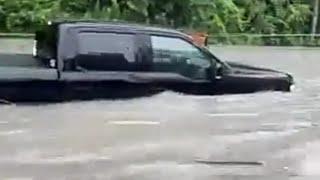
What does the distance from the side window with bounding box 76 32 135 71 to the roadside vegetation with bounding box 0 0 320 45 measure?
9.26 meters

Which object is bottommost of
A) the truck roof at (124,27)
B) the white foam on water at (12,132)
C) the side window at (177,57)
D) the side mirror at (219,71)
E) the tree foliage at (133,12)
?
the tree foliage at (133,12)

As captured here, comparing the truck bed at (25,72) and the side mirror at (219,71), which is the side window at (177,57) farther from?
the truck bed at (25,72)

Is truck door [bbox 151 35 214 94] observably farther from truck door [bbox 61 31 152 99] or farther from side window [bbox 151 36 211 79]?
truck door [bbox 61 31 152 99]

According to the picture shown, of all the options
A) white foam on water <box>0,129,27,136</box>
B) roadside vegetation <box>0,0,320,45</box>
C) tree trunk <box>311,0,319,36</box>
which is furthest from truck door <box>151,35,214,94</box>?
tree trunk <box>311,0,319,36</box>

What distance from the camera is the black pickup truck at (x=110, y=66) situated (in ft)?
38.8

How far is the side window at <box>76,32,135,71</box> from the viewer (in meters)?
11.9

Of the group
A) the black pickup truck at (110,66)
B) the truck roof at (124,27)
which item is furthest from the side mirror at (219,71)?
the truck roof at (124,27)

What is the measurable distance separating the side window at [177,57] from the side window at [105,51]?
1.25ft

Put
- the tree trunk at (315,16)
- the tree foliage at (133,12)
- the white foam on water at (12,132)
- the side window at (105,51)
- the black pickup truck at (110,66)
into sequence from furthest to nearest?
the tree trunk at (315,16) → the tree foliage at (133,12) → the side window at (105,51) → the black pickup truck at (110,66) → the white foam on water at (12,132)

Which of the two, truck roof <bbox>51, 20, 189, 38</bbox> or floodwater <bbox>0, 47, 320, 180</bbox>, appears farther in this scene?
truck roof <bbox>51, 20, 189, 38</bbox>

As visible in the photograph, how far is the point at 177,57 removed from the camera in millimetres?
12289

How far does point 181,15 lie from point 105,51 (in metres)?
12.7

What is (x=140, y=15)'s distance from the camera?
23.8m

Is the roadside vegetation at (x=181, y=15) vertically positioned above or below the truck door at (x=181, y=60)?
below
